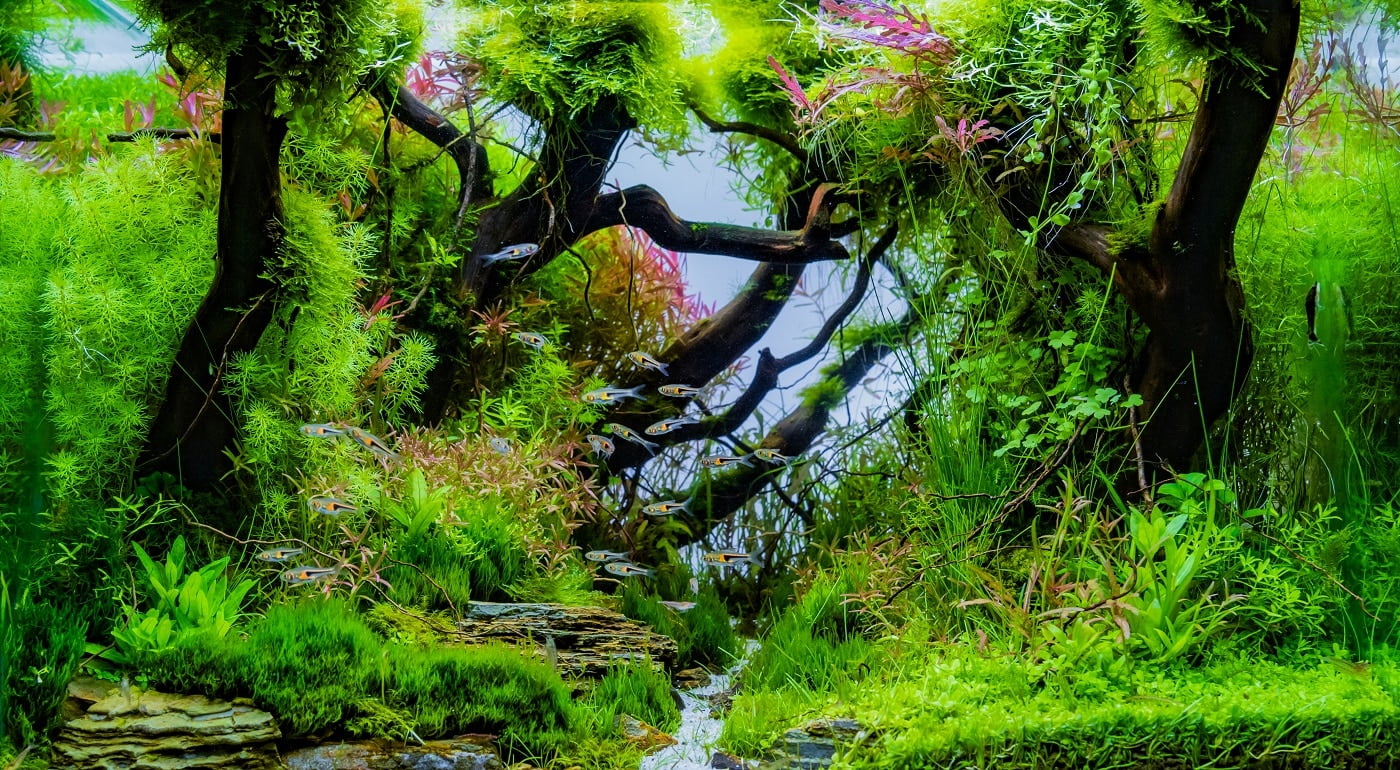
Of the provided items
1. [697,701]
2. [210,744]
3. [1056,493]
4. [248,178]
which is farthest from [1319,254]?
[210,744]

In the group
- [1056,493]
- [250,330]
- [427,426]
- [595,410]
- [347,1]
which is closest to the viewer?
[347,1]

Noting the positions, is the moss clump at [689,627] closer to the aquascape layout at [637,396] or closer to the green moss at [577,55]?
the aquascape layout at [637,396]

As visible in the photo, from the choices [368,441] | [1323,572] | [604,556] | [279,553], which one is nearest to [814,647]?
[604,556]

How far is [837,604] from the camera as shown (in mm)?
3697

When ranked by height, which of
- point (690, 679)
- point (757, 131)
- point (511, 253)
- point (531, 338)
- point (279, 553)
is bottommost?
point (690, 679)

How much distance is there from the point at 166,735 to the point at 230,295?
136cm

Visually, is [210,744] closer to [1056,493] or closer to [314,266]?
[314,266]

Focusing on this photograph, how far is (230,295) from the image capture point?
299cm

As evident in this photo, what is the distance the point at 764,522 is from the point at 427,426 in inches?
77.7

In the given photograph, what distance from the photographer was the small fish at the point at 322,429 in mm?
3146

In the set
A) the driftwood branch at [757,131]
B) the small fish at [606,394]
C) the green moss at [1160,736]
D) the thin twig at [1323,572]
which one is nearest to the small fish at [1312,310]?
the thin twig at [1323,572]

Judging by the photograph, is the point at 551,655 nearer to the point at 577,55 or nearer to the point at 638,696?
the point at 638,696

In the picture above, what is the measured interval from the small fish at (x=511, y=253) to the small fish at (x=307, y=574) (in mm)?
1790

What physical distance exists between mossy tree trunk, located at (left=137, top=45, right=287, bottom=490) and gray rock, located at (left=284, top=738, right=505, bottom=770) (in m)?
1.14
